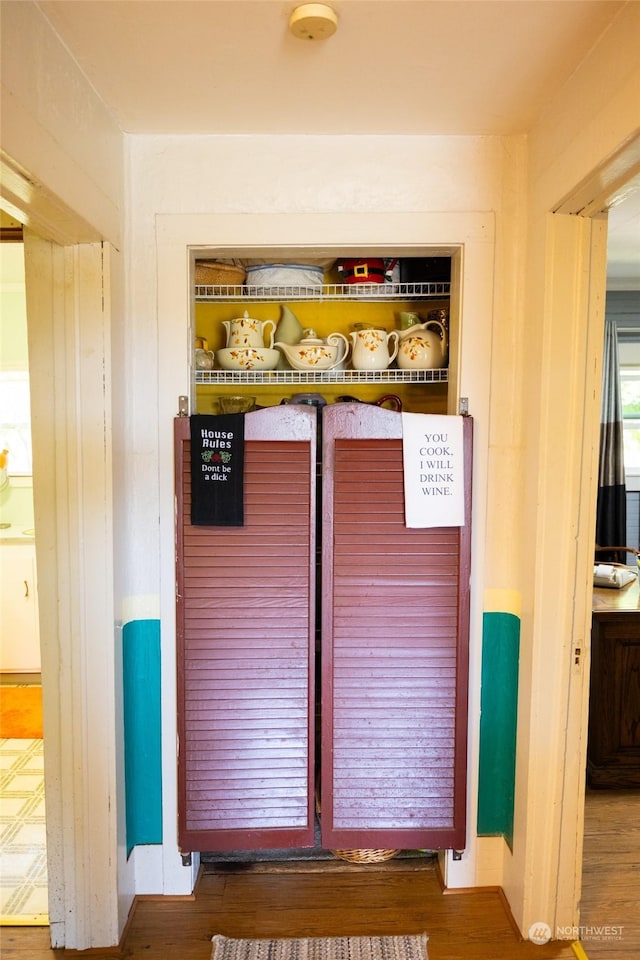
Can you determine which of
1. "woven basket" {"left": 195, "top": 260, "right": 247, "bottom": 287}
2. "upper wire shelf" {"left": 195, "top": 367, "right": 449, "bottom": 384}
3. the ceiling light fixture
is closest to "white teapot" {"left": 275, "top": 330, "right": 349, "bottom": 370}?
"upper wire shelf" {"left": 195, "top": 367, "right": 449, "bottom": 384}

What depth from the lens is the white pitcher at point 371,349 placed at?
1.88 metres

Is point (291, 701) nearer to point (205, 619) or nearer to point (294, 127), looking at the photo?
point (205, 619)

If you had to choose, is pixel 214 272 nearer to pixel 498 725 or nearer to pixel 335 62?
pixel 335 62

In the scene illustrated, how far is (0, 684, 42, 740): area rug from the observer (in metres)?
3.02

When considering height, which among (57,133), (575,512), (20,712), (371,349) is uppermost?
(57,133)

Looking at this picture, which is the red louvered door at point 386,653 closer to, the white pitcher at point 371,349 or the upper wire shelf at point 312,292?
the white pitcher at point 371,349

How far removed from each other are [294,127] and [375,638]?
1.50 m

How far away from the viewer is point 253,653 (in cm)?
180

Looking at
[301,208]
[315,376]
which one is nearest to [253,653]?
[315,376]

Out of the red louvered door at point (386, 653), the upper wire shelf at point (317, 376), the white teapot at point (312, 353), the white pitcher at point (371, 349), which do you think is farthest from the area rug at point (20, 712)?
the white pitcher at point (371, 349)

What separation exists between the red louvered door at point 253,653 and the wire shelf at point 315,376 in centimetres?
18

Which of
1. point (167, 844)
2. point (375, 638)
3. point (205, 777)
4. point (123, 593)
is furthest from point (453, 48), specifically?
point (167, 844)

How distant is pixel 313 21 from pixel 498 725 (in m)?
1.91

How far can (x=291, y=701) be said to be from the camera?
1.81m
